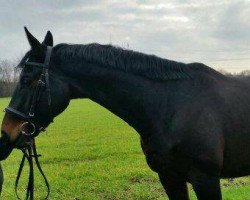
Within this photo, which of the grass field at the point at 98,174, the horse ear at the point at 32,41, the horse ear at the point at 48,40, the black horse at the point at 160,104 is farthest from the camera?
the grass field at the point at 98,174

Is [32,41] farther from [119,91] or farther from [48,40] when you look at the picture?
[119,91]

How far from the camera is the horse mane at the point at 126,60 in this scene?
424cm

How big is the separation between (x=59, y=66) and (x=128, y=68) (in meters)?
0.75

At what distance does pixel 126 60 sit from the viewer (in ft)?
14.1

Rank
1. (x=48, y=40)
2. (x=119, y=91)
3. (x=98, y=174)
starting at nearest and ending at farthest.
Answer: (x=48, y=40), (x=119, y=91), (x=98, y=174)

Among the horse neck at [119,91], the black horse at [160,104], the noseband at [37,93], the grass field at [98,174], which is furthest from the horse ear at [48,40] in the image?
the grass field at [98,174]

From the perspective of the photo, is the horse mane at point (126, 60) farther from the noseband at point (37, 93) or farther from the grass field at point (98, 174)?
the grass field at point (98, 174)

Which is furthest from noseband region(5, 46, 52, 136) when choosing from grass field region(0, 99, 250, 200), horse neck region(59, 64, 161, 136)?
grass field region(0, 99, 250, 200)

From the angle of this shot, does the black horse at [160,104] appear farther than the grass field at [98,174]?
No

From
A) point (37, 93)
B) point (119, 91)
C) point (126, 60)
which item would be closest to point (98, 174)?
point (119, 91)

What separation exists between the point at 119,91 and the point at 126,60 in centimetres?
35

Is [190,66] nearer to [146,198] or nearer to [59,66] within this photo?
[59,66]

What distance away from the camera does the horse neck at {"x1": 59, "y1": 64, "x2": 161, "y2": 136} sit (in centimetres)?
425

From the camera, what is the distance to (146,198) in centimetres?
782
